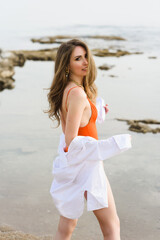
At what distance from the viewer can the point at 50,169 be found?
491 centimetres

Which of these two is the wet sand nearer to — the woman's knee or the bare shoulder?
the woman's knee

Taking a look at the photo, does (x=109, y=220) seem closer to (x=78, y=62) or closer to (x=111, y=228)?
(x=111, y=228)

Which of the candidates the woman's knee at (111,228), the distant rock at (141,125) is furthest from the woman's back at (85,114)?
the distant rock at (141,125)

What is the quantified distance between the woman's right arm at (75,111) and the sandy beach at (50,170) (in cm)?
134

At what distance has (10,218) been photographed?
3.77 m

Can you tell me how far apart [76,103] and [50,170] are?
8.68 ft

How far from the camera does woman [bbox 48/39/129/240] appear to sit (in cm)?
238

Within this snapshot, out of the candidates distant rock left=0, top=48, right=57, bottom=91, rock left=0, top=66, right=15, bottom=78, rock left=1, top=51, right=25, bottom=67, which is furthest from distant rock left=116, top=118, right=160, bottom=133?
rock left=1, top=51, right=25, bottom=67

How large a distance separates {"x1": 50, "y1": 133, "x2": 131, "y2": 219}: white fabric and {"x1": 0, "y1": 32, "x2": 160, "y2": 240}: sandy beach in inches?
40.2

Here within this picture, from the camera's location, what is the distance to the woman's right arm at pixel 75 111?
7.72 ft

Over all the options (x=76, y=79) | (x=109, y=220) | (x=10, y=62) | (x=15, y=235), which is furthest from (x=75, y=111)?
(x=10, y=62)

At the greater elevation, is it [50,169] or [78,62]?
[78,62]

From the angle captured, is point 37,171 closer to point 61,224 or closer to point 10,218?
point 10,218

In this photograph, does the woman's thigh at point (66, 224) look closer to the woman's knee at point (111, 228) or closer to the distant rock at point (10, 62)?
the woman's knee at point (111, 228)
